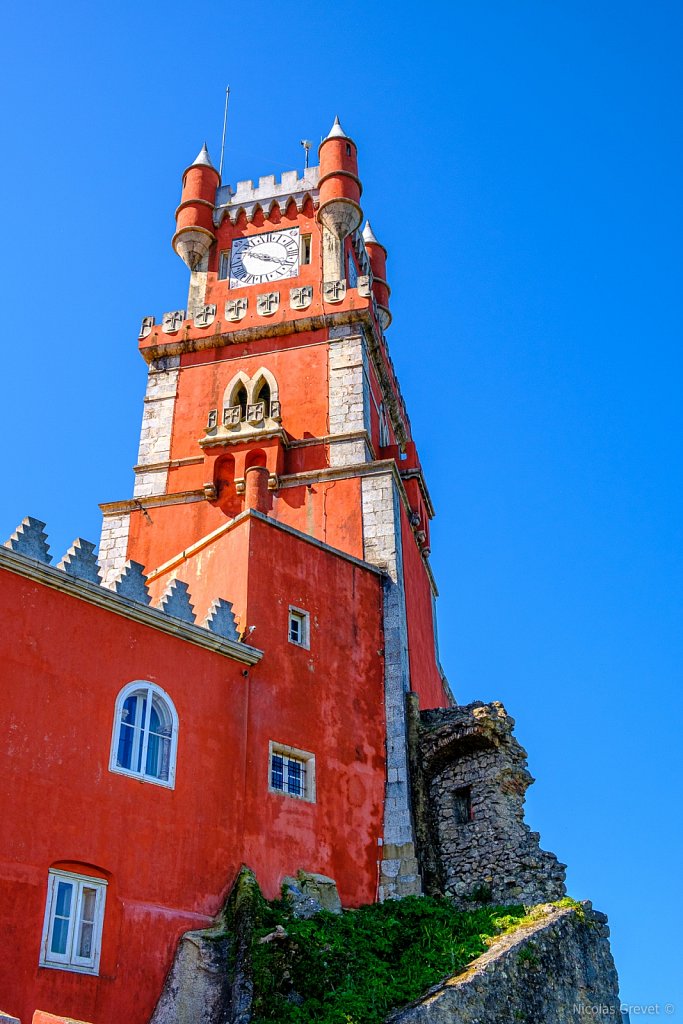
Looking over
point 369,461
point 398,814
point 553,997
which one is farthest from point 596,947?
point 369,461

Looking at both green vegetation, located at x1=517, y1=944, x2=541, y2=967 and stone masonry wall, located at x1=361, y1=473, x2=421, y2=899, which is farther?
stone masonry wall, located at x1=361, y1=473, x2=421, y2=899

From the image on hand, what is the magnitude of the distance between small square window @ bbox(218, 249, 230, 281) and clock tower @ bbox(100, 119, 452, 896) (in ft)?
0.17

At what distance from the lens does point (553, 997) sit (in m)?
16.2

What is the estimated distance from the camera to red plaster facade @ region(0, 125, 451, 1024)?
14.8m

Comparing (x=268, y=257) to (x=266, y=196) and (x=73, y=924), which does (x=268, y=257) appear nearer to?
(x=266, y=196)

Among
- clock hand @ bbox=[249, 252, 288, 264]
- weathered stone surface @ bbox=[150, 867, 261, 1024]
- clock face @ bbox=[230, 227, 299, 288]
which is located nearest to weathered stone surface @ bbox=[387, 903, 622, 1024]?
weathered stone surface @ bbox=[150, 867, 261, 1024]

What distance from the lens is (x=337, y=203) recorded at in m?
29.3

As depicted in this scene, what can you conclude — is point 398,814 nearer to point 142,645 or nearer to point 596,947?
point 596,947

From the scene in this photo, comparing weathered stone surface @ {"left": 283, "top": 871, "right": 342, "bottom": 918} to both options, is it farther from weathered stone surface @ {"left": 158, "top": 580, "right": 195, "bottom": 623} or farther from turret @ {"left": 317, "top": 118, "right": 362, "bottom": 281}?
turret @ {"left": 317, "top": 118, "right": 362, "bottom": 281}

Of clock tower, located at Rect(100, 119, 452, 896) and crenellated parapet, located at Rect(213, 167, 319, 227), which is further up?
crenellated parapet, located at Rect(213, 167, 319, 227)

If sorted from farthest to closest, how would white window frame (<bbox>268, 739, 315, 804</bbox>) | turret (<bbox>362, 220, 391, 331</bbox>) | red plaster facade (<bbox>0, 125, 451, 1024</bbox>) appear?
turret (<bbox>362, 220, 391, 331</bbox>), white window frame (<bbox>268, 739, 315, 804</bbox>), red plaster facade (<bbox>0, 125, 451, 1024</bbox>)

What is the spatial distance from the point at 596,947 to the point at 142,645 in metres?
8.49

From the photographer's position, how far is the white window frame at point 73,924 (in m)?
13.9

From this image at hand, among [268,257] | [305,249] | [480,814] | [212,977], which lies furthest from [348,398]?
[212,977]
